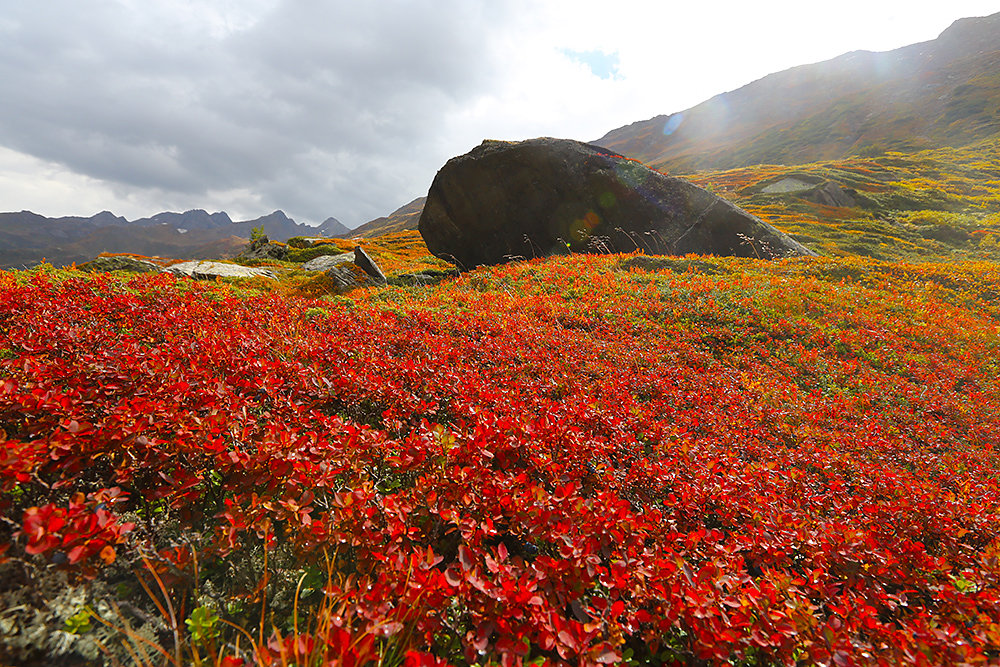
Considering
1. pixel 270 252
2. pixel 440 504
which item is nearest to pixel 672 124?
pixel 270 252

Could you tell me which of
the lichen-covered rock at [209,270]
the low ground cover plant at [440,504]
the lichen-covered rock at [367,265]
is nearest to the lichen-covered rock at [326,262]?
the lichen-covered rock at [367,265]

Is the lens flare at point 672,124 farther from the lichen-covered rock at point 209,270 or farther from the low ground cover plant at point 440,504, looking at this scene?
the low ground cover plant at point 440,504

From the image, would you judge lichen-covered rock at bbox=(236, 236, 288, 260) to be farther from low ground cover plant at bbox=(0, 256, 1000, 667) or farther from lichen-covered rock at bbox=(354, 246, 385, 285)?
low ground cover plant at bbox=(0, 256, 1000, 667)

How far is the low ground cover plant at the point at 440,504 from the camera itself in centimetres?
207

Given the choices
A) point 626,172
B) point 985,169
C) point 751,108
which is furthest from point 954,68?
point 626,172

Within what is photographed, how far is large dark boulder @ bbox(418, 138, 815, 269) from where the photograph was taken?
20516 mm

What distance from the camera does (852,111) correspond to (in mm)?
110312

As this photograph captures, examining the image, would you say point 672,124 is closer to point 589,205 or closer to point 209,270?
point 589,205

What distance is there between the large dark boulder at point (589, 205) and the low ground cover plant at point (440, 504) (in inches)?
566

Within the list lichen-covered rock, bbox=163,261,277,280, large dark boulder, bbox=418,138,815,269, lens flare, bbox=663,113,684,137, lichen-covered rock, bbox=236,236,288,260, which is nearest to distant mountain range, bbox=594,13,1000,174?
lens flare, bbox=663,113,684,137

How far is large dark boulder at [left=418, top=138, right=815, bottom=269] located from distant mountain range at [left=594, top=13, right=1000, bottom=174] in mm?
90734

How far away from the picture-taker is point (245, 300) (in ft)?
28.6

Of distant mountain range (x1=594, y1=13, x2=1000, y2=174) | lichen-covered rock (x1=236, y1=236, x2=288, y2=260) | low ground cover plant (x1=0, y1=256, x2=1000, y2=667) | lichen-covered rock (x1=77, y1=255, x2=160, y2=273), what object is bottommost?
low ground cover plant (x1=0, y1=256, x2=1000, y2=667)

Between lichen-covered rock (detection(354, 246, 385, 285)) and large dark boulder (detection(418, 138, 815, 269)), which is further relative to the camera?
large dark boulder (detection(418, 138, 815, 269))
